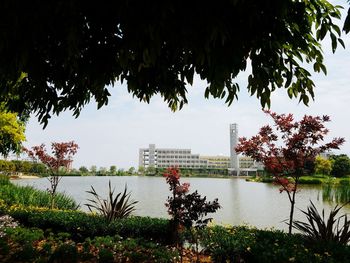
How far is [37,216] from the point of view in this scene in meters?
7.17

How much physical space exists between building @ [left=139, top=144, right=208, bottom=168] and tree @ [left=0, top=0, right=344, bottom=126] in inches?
5431

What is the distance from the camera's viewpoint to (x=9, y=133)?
14.7 meters

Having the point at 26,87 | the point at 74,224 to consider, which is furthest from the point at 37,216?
the point at 26,87

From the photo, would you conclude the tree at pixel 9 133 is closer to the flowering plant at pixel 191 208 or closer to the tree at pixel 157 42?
the flowering plant at pixel 191 208

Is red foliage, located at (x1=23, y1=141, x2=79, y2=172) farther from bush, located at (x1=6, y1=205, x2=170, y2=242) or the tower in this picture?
the tower

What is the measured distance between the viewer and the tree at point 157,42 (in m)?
2.27

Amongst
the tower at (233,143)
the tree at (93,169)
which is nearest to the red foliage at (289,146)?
the tree at (93,169)

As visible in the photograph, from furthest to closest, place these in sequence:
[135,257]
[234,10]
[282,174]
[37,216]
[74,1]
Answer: [282,174], [37,216], [135,257], [234,10], [74,1]

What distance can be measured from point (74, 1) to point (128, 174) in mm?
121135

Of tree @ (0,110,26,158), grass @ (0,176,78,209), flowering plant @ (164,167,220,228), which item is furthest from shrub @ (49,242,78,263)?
tree @ (0,110,26,158)

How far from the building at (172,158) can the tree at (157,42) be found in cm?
13795

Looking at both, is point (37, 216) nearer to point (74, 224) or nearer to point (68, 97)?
point (74, 224)

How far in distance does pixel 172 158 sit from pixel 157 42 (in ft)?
474

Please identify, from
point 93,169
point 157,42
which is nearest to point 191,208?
point 157,42
